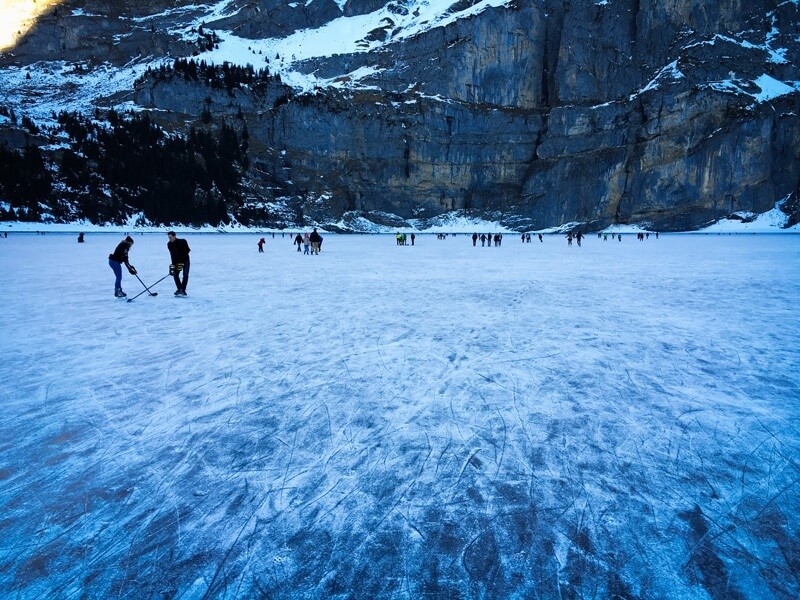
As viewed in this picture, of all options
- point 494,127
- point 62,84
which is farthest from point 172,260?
point 62,84

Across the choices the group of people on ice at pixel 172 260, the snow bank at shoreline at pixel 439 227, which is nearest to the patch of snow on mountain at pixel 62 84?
the snow bank at shoreline at pixel 439 227

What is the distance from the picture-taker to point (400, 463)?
2.71m

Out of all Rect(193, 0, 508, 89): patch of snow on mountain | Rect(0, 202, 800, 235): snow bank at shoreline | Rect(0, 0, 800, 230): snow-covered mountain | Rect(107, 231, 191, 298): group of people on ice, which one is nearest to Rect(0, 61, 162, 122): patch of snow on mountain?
Rect(0, 0, 800, 230): snow-covered mountain

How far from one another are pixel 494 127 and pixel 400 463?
104364 millimetres

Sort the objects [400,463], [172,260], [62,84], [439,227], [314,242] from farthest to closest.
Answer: [62,84] < [439,227] < [314,242] < [172,260] < [400,463]

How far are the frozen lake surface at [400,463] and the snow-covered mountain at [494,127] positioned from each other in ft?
Answer: 296

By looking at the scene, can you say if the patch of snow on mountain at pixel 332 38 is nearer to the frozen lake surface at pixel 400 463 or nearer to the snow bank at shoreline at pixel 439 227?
the snow bank at shoreline at pixel 439 227

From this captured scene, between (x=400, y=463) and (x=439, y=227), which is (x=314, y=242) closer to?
(x=400, y=463)

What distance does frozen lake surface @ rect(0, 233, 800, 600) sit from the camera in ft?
6.10

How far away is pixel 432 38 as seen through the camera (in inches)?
3907

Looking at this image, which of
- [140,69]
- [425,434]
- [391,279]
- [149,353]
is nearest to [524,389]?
[425,434]

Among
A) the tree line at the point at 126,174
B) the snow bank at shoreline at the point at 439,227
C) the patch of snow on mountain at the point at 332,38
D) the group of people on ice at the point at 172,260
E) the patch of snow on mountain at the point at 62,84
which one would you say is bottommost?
the group of people on ice at the point at 172,260

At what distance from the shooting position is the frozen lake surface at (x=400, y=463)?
6.10ft

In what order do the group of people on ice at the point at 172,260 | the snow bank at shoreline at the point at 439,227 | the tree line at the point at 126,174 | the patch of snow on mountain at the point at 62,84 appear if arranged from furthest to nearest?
the patch of snow on mountain at the point at 62,84, the tree line at the point at 126,174, the snow bank at shoreline at the point at 439,227, the group of people on ice at the point at 172,260
